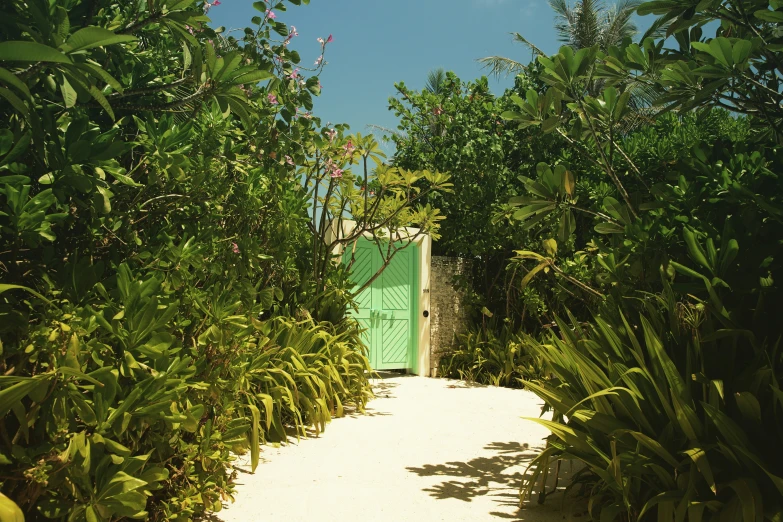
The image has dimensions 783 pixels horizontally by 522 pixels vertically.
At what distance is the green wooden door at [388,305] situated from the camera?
28.1 feet

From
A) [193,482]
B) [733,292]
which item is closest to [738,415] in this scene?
[733,292]

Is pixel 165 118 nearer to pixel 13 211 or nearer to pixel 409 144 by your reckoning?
pixel 13 211

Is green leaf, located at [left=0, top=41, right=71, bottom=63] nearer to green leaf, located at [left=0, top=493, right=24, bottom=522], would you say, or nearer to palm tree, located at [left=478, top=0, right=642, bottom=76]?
green leaf, located at [left=0, top=493, right=24, bottom=522]

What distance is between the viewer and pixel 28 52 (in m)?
1.23

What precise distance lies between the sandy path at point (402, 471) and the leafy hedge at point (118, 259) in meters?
0.33

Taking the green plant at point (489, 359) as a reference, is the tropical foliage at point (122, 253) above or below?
above

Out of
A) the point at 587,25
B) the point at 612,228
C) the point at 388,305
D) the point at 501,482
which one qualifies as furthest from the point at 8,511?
the point at 587,25

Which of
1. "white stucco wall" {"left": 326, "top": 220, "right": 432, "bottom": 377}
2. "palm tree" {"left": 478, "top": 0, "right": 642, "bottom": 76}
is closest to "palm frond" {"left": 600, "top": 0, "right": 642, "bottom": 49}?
"palm tree" {"left": 478, "top": 0, "right": 642, "bottom": 76}

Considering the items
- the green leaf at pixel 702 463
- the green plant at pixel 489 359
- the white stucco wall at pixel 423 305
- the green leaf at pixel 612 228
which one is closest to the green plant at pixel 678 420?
the green leaf at pixel 702 463

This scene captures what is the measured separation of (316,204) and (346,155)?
2.22 feet

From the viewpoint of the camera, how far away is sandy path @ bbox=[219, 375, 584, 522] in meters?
2.97

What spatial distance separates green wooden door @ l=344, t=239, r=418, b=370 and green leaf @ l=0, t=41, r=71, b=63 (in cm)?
707

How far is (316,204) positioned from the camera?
6.00 meters

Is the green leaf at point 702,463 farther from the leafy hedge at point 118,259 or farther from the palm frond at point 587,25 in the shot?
the palm frond at point 587,25
